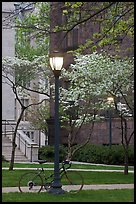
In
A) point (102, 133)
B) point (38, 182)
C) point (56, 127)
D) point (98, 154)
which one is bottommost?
point (98, 154)

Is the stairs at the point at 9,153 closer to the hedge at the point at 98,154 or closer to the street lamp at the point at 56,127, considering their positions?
the hedge at the point at 98,154

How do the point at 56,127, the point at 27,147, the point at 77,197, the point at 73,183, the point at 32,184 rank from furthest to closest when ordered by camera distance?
the point at 27,147 < the point at 73,183 < the point at 32,184 < the point at 56,127 < the point at 77,197

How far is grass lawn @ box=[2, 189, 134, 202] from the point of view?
46.3ft

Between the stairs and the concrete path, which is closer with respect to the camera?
the concrete path

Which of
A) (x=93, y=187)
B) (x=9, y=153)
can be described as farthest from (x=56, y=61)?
(x=9, y=153)

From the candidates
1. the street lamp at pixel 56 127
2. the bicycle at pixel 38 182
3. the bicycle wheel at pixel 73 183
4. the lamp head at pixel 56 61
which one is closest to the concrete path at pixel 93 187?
the bicycle wheel at pixel 73 183

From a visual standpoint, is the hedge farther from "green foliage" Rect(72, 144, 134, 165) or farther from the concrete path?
the concrete path

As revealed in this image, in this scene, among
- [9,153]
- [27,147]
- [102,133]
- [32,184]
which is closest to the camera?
[32,184]

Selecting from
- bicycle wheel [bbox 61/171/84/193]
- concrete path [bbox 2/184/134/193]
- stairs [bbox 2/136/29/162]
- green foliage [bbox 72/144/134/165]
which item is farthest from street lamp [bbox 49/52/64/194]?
Answer: stairs [bbox 2/136/29/162]

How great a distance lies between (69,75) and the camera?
1254 inches

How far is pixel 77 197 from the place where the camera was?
48.9 ft

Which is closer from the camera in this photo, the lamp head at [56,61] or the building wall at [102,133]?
the lamp head at [56,61]

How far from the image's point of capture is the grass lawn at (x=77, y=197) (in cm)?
1410

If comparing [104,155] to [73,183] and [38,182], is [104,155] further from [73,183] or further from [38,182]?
[38,182]
